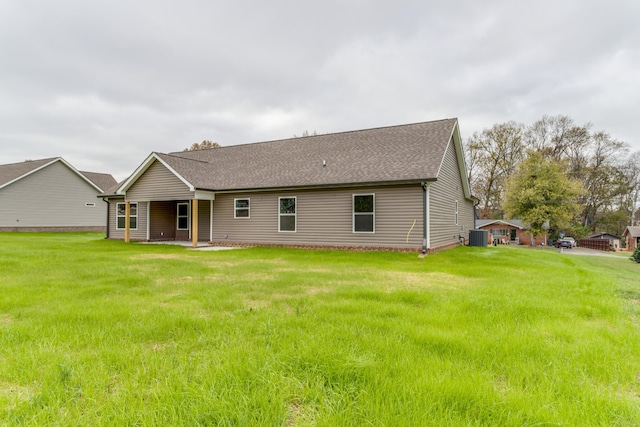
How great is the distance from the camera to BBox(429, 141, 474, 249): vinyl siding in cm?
1293

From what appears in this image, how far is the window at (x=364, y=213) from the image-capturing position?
12766 mm

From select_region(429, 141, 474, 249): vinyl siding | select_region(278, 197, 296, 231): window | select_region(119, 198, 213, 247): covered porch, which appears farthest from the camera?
select_region(119, 198, 213, 247): covered porch

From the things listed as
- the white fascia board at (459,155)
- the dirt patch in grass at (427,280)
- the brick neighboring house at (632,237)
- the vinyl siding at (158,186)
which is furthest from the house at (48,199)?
the brick neighboring house at (632,237)

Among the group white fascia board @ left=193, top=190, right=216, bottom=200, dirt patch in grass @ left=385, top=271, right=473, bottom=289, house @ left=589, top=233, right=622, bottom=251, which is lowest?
house @ left=589, top=233, right=622, bottom=251

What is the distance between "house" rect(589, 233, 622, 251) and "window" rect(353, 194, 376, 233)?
46.8 metres

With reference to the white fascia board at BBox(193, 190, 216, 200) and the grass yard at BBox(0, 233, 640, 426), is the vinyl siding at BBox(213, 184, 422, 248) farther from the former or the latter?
the grass yard at BBox(0, 233, 640, 426)

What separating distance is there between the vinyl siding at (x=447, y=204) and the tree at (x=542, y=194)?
1662cm

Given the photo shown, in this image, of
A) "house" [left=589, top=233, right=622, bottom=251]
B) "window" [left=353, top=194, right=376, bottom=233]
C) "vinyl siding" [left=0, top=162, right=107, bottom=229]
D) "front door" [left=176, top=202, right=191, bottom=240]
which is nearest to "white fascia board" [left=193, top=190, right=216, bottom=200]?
"front door" [left=176, top=202, right=191, bottom=240]

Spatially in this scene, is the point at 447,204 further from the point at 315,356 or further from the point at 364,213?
the point at 315,356

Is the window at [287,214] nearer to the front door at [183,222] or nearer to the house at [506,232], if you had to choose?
the front door at [183,222]

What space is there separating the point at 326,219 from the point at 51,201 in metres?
26.3

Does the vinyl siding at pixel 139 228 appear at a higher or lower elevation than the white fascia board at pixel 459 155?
lower

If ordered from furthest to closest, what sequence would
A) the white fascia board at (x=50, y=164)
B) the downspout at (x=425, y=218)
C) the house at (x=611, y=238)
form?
the house at (x=611, y=238) → the white fascia board at (x=50, y=164) → the downspout at (x=425, y=218)

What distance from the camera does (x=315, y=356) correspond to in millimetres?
2639
